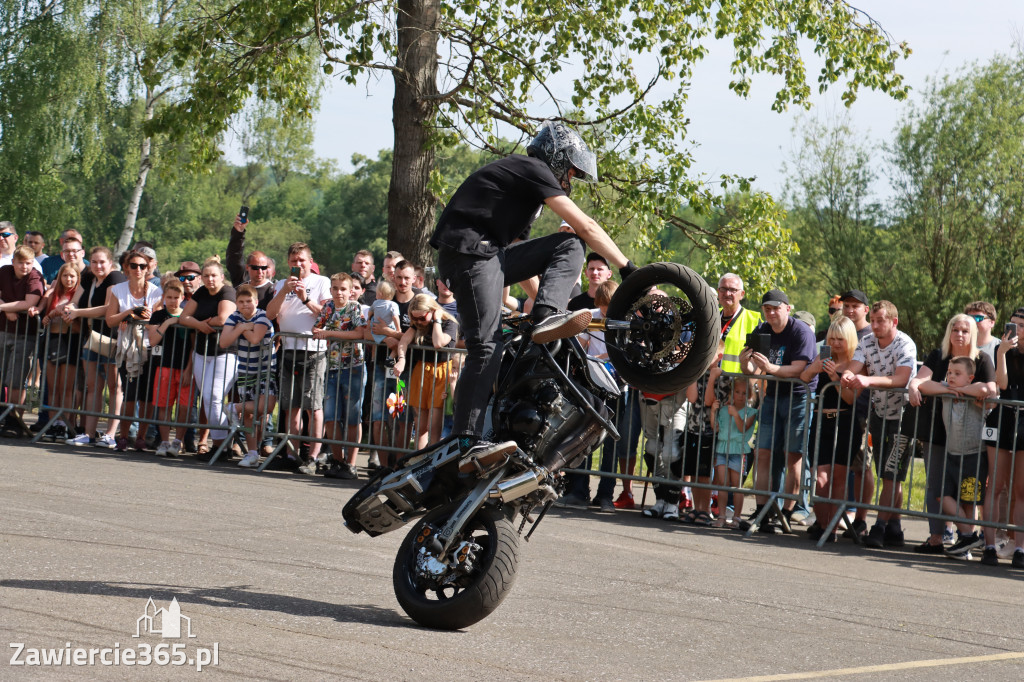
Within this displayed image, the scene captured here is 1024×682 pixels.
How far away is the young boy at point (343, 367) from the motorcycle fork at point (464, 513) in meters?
6.21

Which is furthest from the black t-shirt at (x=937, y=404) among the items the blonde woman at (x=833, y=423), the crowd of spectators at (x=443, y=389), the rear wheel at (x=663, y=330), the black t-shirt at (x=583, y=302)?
the rear wheel at (x=663, y=330)

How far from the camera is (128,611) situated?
4910mm

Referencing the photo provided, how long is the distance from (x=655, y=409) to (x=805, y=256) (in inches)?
1213

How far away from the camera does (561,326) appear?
5.36 metres

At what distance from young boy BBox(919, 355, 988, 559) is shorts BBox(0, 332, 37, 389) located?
31.0 ft

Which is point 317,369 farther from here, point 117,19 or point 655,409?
point 117,19

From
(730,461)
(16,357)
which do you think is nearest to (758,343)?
(730,461)

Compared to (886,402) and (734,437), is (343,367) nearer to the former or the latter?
(734,437)

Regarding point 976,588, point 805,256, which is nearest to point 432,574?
point 976,588

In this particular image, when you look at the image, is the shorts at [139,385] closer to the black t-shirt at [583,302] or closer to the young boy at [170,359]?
the young boy at [170,359]

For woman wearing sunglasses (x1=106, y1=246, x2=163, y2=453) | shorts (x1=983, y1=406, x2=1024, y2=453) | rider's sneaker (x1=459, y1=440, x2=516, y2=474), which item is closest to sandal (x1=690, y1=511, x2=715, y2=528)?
shorts (x1=983, y1=406, x2=1024, y2=453)

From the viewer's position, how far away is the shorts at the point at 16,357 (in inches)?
516

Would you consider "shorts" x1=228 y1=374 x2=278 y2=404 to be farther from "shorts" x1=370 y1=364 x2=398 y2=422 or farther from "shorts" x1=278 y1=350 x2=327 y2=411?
"shorts" x1=370 y1=364 x2=398 y2=422

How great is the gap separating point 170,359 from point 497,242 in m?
7.54
